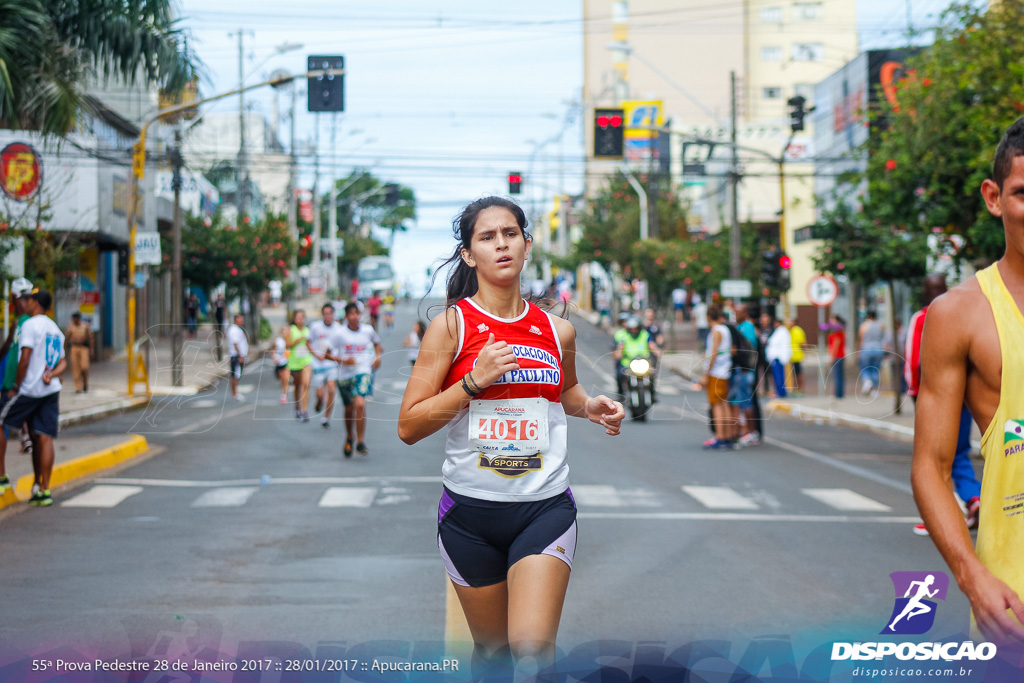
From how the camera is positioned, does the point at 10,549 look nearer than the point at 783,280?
Yes

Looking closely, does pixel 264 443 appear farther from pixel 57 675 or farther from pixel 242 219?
pixel 242 219

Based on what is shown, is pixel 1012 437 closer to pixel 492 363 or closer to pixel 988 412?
pixel 988 412

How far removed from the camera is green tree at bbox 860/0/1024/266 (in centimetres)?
1631

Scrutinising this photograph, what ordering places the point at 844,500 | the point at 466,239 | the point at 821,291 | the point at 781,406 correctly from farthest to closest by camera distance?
1. the point at 821,291
2. the point at 781,406
3. the point at 844,500
4. the point at 466,239

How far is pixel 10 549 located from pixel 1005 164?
7968 millimetres

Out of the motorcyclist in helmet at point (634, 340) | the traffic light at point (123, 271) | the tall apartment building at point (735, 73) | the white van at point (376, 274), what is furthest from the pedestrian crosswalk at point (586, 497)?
the white van at point (376, 274)

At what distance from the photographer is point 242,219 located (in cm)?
4319

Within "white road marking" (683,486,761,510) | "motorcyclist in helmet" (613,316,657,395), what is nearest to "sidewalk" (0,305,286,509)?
"white road marking" (683,486,761,510)

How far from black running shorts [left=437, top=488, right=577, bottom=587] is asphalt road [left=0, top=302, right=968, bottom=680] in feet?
4.07

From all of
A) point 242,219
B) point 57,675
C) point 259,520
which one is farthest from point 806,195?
point 57,675

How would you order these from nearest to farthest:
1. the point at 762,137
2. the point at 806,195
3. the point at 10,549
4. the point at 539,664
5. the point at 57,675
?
1. the point at 539,664
2. the point at 57,675
3. the point at 10,549
4. the point at 806,195
5. the point at 762,137

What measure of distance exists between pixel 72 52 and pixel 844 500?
1318 cm

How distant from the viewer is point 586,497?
1200 cm

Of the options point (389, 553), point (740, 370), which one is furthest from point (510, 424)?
point (740, 370)
